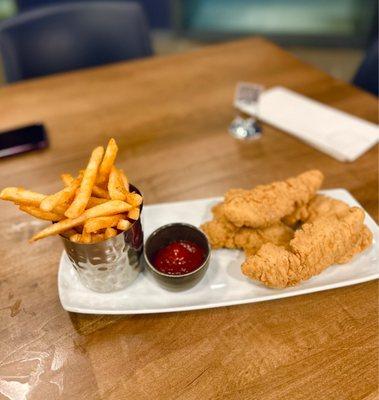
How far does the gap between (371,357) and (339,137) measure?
112 centimetres

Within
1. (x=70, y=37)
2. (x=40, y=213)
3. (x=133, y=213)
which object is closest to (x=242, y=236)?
(x=133, y=213)

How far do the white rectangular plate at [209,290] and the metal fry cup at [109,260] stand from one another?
0.04 m

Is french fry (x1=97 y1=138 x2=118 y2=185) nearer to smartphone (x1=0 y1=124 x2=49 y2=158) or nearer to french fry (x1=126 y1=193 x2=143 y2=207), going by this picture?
french fry (x1=126 y1=193 x2=143 y2=207)

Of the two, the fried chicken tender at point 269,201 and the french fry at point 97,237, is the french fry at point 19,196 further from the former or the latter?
the fried chicken tender at point 269,201

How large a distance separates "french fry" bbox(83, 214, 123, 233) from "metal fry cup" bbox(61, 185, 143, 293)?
0.14ft

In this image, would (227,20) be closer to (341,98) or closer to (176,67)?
(176,67)

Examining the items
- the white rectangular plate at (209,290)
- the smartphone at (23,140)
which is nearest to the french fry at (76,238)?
the white rectangular plate at (209,290)

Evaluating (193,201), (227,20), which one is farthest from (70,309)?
(227,20)

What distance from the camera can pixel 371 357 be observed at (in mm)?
1113

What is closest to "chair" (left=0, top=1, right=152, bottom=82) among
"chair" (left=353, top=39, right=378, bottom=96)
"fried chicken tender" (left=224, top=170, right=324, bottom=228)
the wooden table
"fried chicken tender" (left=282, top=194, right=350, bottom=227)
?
the wooden table

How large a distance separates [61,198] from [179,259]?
16.1 inches

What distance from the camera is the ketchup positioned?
4.08 feet

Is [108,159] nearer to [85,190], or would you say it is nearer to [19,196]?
[85,190]

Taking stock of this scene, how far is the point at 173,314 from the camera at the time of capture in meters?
1.24
